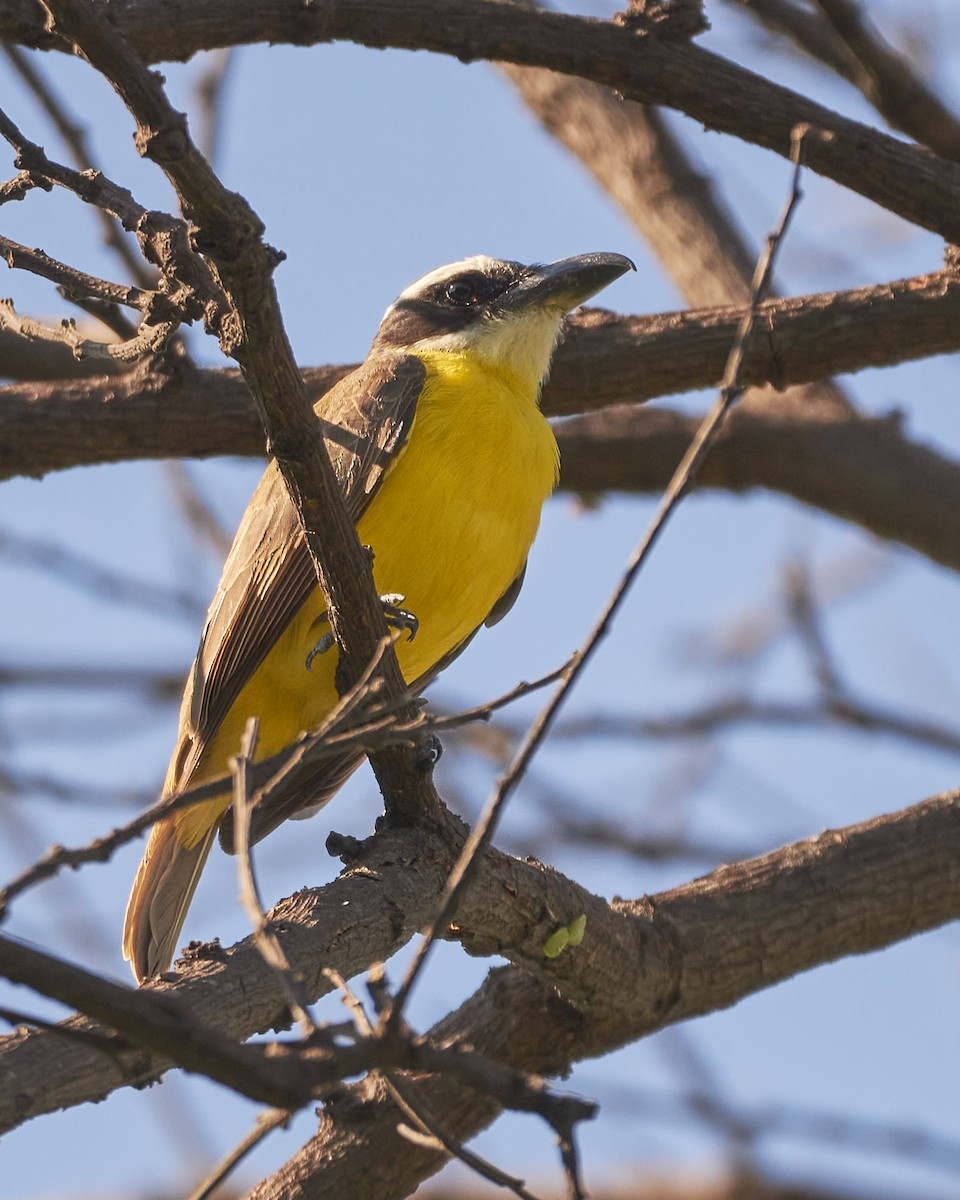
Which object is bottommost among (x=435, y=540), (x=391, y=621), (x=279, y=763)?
(x=279, y=763)

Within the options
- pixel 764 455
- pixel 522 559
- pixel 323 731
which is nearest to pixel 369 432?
pixel 522 559

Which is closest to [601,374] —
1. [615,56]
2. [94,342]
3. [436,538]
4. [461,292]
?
[461,292]

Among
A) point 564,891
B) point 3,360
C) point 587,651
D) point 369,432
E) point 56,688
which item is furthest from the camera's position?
point 56,688

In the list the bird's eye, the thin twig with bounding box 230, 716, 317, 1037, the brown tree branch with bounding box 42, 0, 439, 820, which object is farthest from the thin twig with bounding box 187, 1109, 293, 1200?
the bird's eye

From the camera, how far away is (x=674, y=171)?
8133 mm

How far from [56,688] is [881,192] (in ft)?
14.2

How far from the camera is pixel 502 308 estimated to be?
5.82m

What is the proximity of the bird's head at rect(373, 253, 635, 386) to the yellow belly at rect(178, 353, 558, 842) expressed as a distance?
15.0 inches

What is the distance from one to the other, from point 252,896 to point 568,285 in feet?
12.8

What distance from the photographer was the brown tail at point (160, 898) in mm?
4992

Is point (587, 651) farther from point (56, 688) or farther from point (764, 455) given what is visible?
point (56, 688)

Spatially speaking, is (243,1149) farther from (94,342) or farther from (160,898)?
(160,898)

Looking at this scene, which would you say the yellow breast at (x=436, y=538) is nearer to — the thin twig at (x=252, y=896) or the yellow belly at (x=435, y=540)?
the yellow belly at (x=435, y=540)

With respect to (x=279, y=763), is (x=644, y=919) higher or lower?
higher
